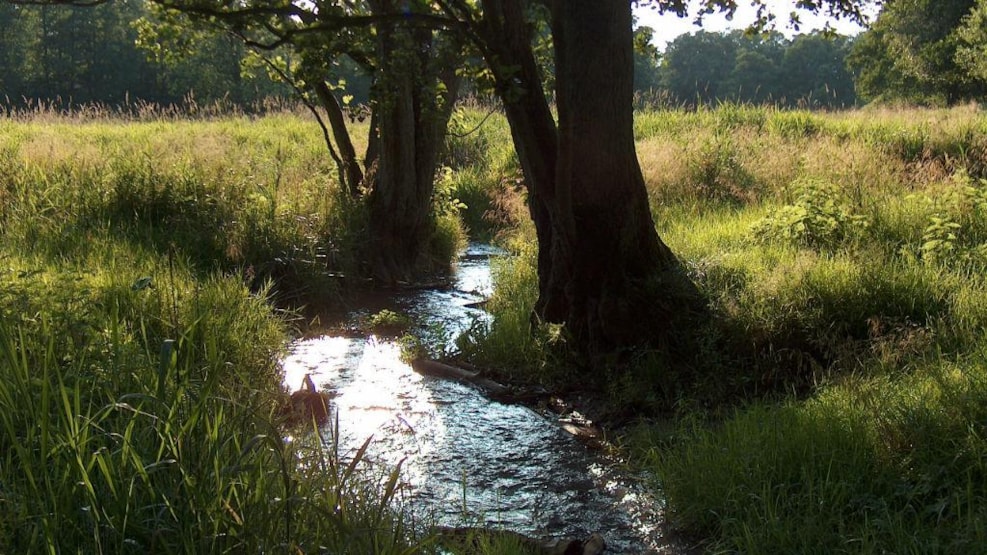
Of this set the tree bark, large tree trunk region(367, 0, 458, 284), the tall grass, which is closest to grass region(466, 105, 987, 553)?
large tree trunk region(367, 0, 458, 284)

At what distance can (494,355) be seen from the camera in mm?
6855

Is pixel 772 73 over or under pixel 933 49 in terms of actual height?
over

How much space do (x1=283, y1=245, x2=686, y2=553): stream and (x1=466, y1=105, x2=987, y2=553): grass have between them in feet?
0.98

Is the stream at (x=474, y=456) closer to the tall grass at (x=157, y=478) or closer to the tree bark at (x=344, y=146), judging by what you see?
the tall grass at (x=157, y=478)

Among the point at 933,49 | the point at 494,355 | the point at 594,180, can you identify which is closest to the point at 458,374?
the point at 494,355

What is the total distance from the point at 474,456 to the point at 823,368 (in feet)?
8.44

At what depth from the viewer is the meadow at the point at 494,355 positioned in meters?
2.75

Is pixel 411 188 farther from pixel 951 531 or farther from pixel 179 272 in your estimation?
pixel 951 531

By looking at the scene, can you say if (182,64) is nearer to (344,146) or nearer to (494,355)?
(344,146)

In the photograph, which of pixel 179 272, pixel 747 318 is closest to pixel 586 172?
pixel 747 318

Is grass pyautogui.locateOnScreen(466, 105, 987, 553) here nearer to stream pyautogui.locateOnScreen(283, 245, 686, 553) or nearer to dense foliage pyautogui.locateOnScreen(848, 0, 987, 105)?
stream pyautogui.locateOnScreen(283, 245, 686, 553)

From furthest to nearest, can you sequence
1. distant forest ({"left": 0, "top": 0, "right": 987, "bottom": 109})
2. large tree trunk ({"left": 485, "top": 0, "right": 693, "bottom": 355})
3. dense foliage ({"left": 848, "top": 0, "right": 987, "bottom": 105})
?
distant forest ({"left": 0, "top": 0, "right": 987, "bottom": 109})
dense foliage ({"left": 848, "top": 0, "right": 987, "bottom": 105})
large tree trunk ({"left": 485, "top": 0, "right": 693, "bottom": 355})

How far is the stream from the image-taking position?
13.8 ft

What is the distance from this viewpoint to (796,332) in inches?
231
